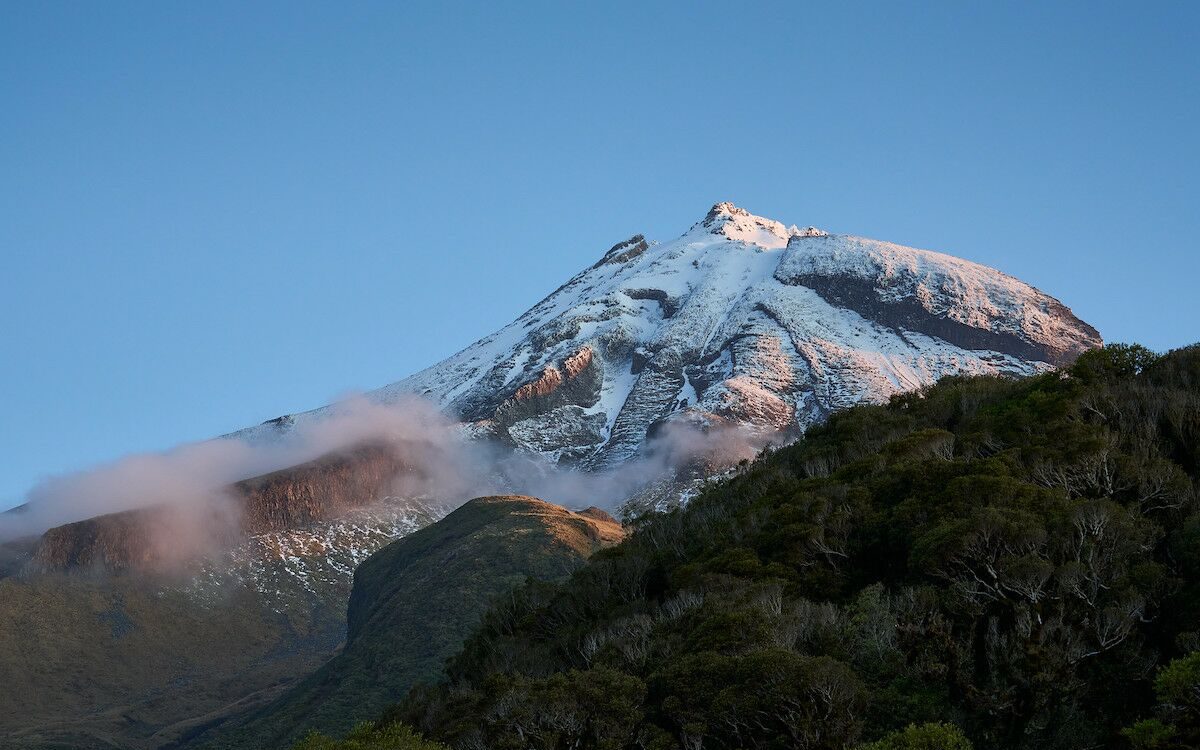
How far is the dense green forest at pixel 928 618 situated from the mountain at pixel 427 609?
4167 cm

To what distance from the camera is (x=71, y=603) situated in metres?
181

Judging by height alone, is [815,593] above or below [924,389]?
below

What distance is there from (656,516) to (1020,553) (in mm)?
40190

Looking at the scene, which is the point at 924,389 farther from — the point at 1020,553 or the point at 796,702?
the point at 796,702

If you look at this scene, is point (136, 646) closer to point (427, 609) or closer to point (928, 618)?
point (427, 609)

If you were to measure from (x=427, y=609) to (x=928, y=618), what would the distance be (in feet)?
273

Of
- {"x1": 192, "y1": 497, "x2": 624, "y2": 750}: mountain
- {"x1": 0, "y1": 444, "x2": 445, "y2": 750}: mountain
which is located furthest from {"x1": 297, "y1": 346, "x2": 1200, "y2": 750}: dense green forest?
{"x1": 0, "y1": 444, "x2": 445, "y2": 750}: mountain

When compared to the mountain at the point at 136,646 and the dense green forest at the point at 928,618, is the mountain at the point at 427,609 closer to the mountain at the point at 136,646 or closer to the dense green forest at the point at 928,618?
the mountain at the point at 136,646

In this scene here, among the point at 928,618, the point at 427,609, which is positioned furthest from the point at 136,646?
the point at 928,618

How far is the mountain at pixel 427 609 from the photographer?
102438 millimetres

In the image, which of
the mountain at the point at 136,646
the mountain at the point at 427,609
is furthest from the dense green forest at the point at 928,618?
the mountain at the point at 136,646

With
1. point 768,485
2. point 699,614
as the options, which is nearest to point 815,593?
point 699,614

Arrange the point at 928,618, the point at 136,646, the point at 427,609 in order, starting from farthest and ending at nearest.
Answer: the point at 136,646
the point at 427,609
the point at 928,618

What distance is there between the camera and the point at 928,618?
39.6 m
